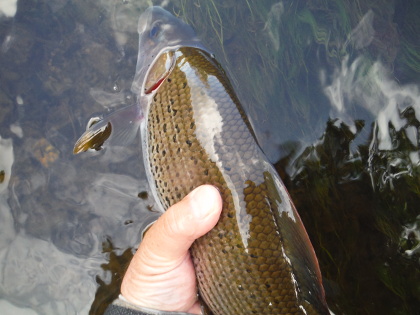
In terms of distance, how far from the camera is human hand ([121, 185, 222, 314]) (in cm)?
190

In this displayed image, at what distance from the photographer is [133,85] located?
263 cm

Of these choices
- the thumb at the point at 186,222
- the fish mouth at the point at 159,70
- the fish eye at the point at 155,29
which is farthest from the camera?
the fish eye at the point at 155,29

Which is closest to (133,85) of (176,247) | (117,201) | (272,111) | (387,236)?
(117,201)

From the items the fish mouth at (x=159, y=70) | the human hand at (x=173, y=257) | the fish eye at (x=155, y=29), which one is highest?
the fish eye at (x=155, y=29)

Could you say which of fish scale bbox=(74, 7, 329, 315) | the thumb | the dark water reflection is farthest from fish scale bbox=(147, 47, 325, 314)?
the dark water reflection

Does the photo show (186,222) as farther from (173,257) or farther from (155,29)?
(155,29)

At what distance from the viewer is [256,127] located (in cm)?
265

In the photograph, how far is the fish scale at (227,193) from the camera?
197cm

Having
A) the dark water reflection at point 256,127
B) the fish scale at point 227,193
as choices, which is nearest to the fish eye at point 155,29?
the dark water reflection at point 256,127

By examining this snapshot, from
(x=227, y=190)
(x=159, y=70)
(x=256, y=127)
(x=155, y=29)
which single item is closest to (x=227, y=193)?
(x=227, y=190)

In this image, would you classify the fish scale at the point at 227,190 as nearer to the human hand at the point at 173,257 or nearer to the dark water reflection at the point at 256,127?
the human hand at the point at 173,257

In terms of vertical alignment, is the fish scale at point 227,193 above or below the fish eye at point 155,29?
below

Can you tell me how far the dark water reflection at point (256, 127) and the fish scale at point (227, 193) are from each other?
469 millimetres

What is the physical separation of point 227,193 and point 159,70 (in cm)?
96
